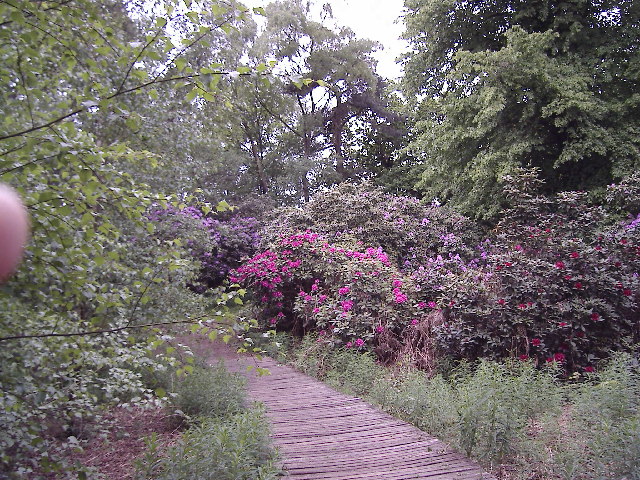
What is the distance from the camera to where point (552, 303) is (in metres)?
5.57

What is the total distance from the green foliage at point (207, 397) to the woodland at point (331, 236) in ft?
0.13

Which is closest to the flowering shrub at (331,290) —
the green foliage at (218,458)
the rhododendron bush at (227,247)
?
the rhododendron bush at (227,247)

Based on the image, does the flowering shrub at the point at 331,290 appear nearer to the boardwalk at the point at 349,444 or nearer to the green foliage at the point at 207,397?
the boardwalk at the point at 349,444

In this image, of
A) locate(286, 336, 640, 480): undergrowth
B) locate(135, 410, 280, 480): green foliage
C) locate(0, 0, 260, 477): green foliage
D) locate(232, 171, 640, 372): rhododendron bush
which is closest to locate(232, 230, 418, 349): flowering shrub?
locate(232, 171, 640, 372): rhododendron bush

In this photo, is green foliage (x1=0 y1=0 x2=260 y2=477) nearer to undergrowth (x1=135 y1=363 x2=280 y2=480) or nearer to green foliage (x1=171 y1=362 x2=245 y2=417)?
undergrowth (x1=135 y1=363 x2=280 y2=480)

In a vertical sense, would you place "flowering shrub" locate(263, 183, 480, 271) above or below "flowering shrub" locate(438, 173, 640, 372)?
above

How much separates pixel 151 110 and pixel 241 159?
1234cm

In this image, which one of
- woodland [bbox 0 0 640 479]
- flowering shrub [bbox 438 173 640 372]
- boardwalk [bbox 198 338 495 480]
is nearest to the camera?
woodland [bbox 0 0 640 479]

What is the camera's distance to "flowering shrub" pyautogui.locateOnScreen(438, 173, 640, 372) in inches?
209

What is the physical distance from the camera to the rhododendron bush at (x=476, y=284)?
5.39 m

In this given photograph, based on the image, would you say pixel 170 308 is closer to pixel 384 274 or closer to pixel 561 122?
pixel 384 274

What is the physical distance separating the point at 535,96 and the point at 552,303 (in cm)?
684

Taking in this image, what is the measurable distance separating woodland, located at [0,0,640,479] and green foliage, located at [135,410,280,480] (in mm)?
41

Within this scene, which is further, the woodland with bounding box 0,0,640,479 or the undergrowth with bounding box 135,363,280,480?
the undergrowth with bounding box 135,363,280,480
